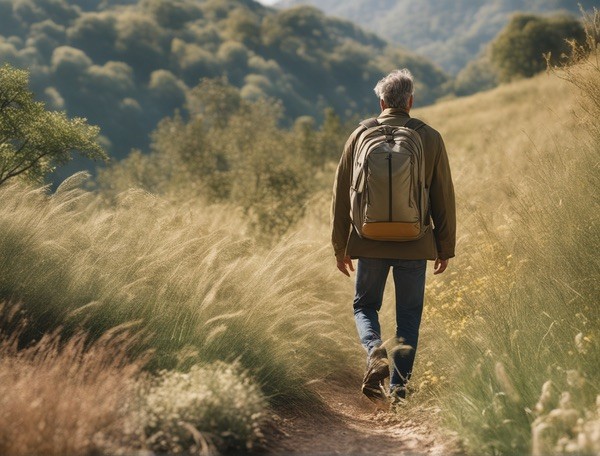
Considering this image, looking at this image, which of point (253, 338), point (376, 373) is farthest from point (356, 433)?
point (253, 338)

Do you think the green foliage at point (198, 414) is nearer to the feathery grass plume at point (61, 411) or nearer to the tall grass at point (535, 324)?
the feathery grass plume at point (61, 411)

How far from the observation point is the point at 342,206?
5184mm

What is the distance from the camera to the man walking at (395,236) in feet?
15.8

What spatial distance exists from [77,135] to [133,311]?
2.60 m

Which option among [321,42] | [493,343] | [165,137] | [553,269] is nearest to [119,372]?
[493,343]

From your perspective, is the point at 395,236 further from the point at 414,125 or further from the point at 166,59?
the point at 166,59

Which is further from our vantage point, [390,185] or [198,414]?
[390,185]

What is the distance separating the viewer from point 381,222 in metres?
4.72

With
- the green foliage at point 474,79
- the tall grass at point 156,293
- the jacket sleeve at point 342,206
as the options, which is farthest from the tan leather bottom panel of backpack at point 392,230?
the green foliage at point 474,79

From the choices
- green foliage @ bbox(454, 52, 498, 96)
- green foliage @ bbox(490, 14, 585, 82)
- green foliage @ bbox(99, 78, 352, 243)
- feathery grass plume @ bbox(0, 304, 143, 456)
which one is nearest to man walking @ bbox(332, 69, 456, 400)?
feathery grass plume @ bbox(0, 304, 143, 456)

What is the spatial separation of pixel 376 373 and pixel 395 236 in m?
0.94

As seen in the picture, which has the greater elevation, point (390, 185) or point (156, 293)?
point (390, 185)

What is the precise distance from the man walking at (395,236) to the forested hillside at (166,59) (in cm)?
4509

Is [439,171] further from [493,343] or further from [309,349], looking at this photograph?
[309,349]
